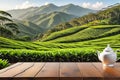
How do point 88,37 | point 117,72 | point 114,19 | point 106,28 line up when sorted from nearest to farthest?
point 117,72, point 88,37, point 106,28, point 114,19

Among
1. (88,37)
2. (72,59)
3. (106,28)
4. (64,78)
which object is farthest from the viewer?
(106,28)

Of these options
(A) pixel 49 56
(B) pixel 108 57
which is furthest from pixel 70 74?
(A) pixel 49 56

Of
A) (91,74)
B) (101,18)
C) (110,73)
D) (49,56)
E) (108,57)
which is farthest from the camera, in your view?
(101,18)

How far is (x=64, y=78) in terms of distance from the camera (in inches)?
187

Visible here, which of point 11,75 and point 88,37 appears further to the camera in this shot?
point 88,37

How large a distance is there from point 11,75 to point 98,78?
54.2 inches

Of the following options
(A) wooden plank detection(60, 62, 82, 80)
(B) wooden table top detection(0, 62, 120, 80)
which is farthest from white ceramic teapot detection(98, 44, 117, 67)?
(A) wooden plank detection(60, 62, 82, 80)

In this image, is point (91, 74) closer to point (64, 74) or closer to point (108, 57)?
point (64, 74)

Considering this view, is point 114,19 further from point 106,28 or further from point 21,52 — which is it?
point 21,52

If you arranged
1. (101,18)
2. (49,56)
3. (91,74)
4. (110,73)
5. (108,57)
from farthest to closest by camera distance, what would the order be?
(101,18)
(49,56)
(108,57)
(110,73)
(91,74)

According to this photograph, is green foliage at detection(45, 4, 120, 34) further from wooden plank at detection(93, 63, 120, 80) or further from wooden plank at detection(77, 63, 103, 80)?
wooden plank at detection(77, 63, 103, 80)

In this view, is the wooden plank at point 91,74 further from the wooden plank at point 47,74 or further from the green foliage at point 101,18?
the green foliage at point 101,18

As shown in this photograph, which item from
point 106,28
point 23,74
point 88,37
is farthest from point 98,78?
point 106,28

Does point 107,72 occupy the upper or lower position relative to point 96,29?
lower
